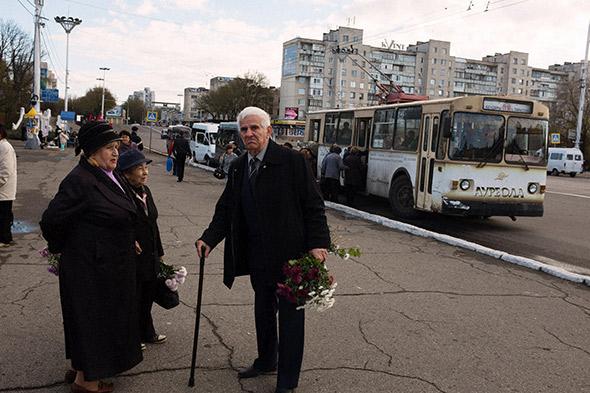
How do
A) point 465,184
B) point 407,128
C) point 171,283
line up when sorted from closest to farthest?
point 171,283
point 465,184
point 407,128

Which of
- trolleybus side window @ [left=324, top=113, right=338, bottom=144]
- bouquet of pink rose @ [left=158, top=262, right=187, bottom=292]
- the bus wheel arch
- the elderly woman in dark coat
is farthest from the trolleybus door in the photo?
the elderly woman in dark coat

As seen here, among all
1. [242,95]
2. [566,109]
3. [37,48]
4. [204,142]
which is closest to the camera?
[204,142]

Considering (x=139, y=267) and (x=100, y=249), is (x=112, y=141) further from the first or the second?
(x=139, y=267)

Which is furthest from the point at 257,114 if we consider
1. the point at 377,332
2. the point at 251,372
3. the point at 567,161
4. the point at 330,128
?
the point at 567,161

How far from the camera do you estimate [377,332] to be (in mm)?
4895

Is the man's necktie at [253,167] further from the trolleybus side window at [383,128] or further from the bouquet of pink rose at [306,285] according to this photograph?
the trolleybus side window at [383,128]

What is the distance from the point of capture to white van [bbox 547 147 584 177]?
4087 cm

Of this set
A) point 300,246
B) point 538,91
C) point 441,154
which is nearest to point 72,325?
point 300,246

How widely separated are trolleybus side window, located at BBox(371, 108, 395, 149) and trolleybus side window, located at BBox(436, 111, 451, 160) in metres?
2.34

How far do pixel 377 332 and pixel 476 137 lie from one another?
714 centimetres

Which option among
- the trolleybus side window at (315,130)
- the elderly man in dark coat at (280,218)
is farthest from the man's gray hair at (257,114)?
the trolleybus side window at (315,130)

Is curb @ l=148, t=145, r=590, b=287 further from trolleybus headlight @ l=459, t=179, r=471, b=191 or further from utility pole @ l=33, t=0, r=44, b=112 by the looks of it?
utility pole @ l=33, t=0, r=44, b=112

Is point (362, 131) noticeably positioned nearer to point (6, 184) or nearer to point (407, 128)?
point (407, 128)

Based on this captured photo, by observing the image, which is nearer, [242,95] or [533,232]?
[533,232]
